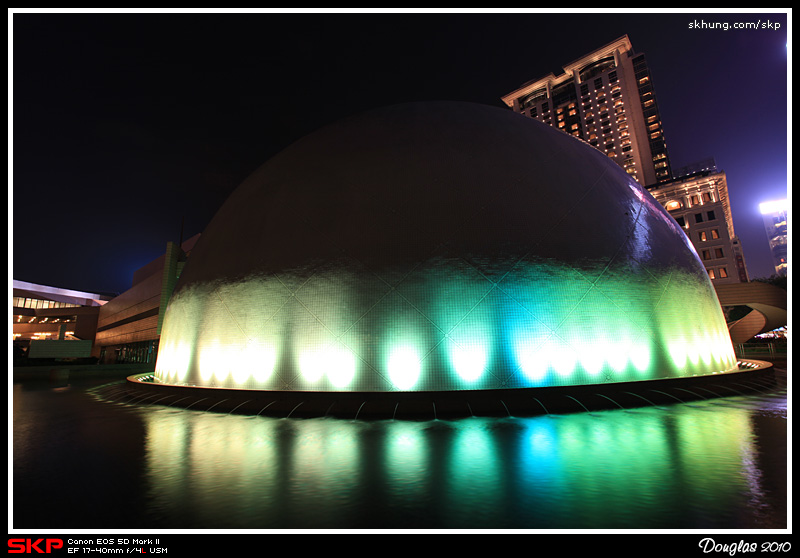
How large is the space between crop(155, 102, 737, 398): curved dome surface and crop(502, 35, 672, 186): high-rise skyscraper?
113m

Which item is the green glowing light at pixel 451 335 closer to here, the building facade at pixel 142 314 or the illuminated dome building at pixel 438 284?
the illuminated dome building at pixel 438 284

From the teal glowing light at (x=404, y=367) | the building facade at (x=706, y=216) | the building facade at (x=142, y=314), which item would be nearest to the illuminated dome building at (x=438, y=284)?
the teal glowing light at (x=404, y=367)

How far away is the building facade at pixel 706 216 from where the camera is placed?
6694 centimetres

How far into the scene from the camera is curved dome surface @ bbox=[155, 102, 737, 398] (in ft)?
34.1

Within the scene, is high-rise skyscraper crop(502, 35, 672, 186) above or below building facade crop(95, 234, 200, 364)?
above

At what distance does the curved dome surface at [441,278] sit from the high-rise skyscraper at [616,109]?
11328 centimetres

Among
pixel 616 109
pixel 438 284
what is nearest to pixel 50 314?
pixel 438 284

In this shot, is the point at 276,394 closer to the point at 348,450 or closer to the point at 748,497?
the point at 348,450

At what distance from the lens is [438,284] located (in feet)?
35.2

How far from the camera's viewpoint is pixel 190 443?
6707mm
